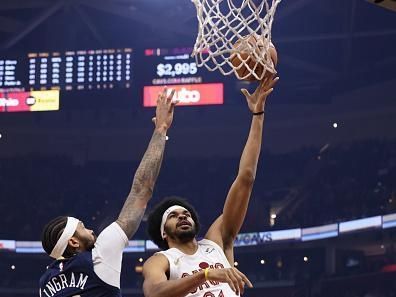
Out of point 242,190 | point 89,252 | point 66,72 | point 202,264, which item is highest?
point 66,72

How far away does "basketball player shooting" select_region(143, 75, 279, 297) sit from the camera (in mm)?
3020

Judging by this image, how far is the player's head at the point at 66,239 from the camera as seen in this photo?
271cm

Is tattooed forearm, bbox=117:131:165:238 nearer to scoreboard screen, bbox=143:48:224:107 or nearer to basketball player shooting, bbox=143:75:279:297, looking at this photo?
basketball player shooting, bbox=143:75:279:297

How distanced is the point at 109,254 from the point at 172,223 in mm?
688

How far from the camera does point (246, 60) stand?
11.1 ft

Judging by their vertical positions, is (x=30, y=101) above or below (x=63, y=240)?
above

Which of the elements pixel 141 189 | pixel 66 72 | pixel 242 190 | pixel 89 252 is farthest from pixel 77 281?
pixel 66 72

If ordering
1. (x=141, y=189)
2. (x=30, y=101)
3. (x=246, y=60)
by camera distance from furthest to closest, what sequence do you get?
(x=30, y=101), (x=246, y=60), (x=141, y=189)

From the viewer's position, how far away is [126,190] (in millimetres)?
13758

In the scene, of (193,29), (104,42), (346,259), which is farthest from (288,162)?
(104,42)

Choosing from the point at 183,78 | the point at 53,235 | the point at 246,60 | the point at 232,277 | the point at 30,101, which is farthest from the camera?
the point at 30,101

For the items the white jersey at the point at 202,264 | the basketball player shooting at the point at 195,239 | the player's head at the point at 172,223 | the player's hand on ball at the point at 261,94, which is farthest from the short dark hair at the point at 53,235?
the player's hand on ball at the point at 261,94

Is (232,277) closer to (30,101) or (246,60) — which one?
(246,60)

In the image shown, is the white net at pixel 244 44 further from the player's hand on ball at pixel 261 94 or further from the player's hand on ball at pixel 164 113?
the player's hand on ball at pixel 164 113
